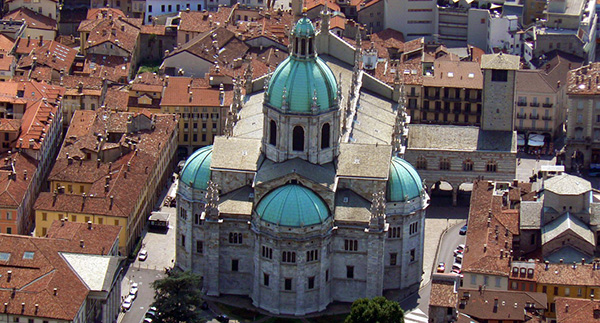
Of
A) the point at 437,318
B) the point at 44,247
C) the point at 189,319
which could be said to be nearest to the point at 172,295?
the point at 189,319

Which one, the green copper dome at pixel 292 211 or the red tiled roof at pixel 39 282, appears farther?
the green copper dome at pixel 292 211

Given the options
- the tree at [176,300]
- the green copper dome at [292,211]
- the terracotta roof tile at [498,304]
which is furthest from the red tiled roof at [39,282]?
the terracotta roof tile at [498,304]

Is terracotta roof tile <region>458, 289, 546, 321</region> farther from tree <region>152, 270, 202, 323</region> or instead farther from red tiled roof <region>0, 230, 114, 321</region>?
red tiled roof <region>0, 230, 114, 321</region>

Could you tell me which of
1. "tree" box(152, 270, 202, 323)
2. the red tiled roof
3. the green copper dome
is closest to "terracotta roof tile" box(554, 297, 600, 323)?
the green copper dome

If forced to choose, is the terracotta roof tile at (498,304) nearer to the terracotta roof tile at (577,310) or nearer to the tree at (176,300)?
the terracotta roof tile at (577,310)

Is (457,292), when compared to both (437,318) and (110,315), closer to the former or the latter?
(437,318)

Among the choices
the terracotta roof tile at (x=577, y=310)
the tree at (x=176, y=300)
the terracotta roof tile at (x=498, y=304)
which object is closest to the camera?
the terracotta roof tile at (x=577, y=310)

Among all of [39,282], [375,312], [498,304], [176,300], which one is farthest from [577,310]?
[39,282]

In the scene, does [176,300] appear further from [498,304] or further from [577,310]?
[577,310]
